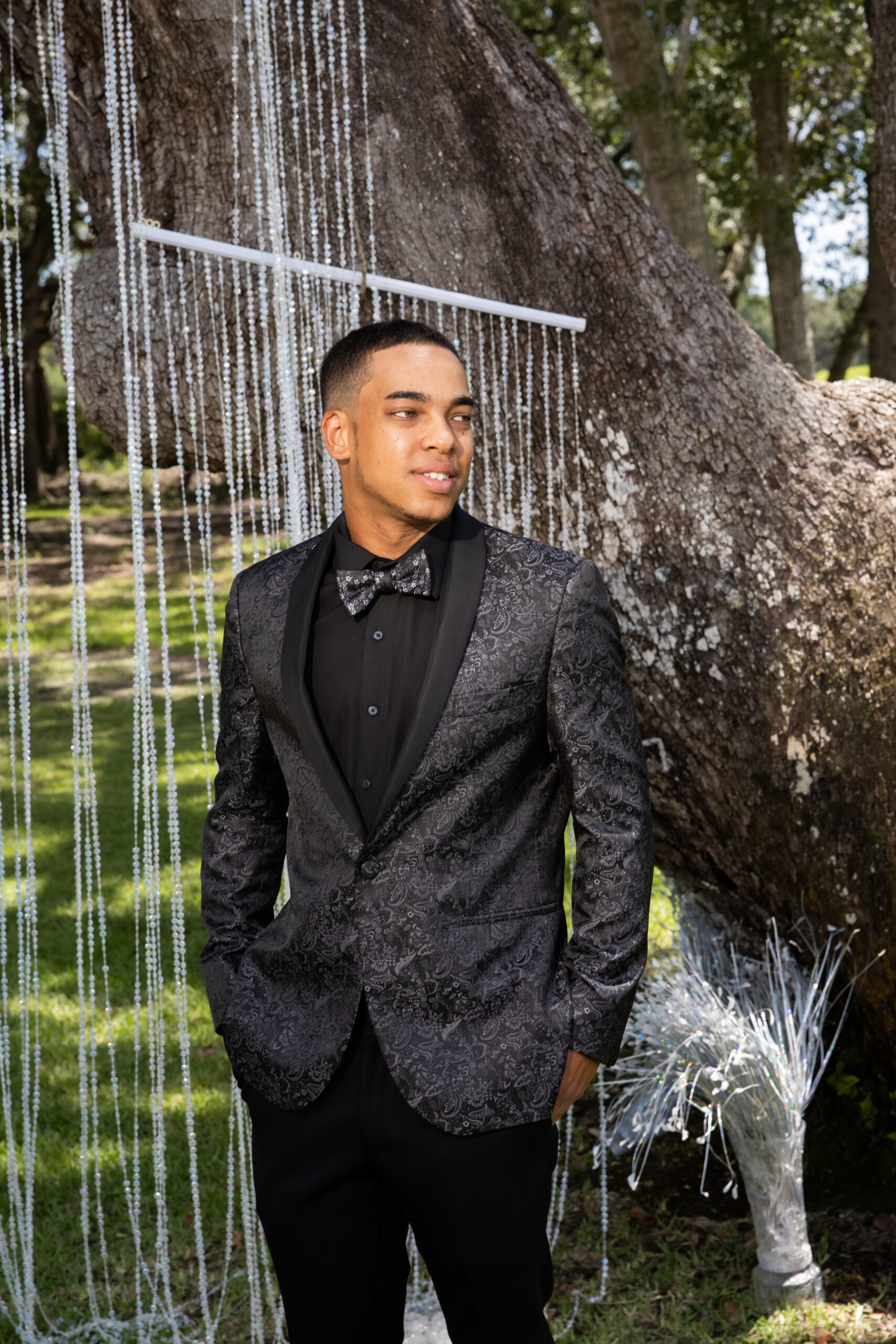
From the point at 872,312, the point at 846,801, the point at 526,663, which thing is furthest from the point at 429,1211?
the point at 872,312

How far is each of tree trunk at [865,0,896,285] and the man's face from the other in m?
2.27

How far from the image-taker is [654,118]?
6.56 meters

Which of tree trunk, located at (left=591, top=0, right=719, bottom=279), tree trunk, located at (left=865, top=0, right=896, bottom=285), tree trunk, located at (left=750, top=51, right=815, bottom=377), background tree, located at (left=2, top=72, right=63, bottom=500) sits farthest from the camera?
background tree, located at (left=2, top=72, right=63, bottom=500)

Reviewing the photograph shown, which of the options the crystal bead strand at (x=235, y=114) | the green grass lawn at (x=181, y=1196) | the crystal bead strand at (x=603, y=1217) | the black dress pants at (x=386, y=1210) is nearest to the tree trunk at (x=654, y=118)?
the green grass lawn at (x=181, y=1196)

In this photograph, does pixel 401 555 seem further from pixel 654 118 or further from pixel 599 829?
pixel 654 118

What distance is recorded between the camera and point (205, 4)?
10.8ft

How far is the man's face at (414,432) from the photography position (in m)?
1.94

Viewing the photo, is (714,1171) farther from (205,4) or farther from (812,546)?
(205,4)

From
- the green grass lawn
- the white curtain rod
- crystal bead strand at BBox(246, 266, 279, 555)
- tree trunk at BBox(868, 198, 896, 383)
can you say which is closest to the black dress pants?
the green grass lawn

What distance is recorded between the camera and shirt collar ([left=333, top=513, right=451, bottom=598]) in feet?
6.47

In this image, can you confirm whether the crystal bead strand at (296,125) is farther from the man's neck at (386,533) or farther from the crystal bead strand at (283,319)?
the man's neck at (386,533)

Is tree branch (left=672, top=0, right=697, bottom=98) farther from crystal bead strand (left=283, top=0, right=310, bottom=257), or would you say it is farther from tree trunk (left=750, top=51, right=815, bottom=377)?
crystal bead strand (left=283, top=0, right=310, bottom=257)

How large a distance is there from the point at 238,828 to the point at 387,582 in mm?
543

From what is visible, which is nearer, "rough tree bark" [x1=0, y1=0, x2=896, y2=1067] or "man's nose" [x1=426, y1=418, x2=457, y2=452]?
"man's nose" [x1=426, y1=418, x2=457, y2=452]
